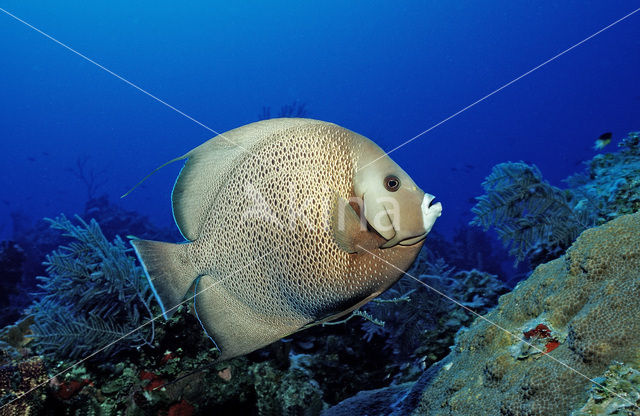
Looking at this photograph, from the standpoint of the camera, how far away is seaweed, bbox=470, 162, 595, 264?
4.03 metres

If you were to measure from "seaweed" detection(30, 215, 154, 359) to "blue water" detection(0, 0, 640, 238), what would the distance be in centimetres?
8563

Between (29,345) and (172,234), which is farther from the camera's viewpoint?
(172,234)

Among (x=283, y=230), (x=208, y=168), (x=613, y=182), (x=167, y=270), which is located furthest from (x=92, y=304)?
(x=613, y=182)

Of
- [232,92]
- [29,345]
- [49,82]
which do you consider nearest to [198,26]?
[232,92]

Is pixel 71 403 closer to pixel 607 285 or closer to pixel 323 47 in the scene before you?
pixel 607 285

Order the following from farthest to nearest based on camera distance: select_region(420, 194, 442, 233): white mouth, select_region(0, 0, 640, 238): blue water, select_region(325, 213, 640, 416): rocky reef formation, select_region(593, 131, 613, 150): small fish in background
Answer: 1. select_region(0, 0, 640, 238): blue water
2. select_region(593, 131, 613, 150): small fish in background
3. select_region(325, 213, 640, 416): rocky reef formation
4. select_region(420, 194, 442, 233): white mouth

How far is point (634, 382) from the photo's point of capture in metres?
1.23

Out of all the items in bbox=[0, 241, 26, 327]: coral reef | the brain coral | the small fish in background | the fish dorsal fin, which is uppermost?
bbox=[0, 241, 26, 327]: coral reef

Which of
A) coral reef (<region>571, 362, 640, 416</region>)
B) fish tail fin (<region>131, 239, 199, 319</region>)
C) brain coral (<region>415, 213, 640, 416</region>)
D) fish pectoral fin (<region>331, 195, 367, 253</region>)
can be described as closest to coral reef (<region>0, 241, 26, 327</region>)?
fish tail fin (<region>131, 239, 199, 319</region>)

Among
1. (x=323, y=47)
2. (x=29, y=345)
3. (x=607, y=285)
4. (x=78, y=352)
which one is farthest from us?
(x=323, y=47)

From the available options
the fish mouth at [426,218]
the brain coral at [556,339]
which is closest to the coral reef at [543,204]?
the brain coral at [556,339]

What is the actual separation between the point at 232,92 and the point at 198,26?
2087cm

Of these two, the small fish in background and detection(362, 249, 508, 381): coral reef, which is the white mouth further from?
the small fish in background

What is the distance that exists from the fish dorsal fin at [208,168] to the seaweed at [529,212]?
3949 mm
